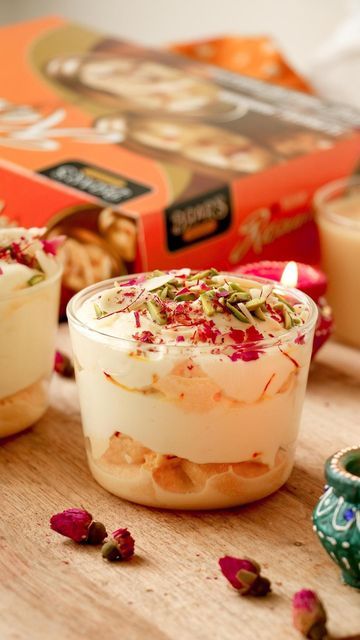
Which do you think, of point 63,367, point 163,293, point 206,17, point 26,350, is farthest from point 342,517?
point 206,17

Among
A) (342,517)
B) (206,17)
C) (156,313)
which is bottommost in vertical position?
(206,17)

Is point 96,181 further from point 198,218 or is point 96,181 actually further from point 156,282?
point 156,282

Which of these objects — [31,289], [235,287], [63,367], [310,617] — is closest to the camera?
[310,617]

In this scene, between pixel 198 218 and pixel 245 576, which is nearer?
pixel 245 576

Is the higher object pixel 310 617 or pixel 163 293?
pixel 163 293

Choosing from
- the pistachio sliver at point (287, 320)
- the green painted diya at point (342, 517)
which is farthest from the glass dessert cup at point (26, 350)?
the green painted diya at point (342, 517)

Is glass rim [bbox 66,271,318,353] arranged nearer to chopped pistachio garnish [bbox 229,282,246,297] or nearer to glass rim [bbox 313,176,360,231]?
chopped pistachio garnish [bbox 229,282,246,297]

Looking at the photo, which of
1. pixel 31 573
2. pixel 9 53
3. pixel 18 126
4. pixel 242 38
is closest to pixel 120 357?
pixel 31 573
